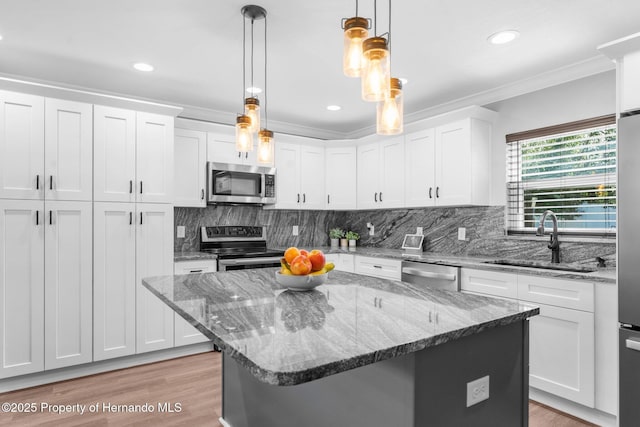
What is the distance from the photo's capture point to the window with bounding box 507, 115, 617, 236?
3.02 m

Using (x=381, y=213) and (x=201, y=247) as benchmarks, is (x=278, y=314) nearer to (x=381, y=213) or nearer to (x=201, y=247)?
(x=201, y=247)

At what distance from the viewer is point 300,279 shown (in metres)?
1.78

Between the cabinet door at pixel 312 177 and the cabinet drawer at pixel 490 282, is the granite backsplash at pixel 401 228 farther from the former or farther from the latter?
the cabinet drawer at pixel 490 282

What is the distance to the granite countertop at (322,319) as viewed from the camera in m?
0.94

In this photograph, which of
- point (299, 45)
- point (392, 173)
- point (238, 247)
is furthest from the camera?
point (238, 247)

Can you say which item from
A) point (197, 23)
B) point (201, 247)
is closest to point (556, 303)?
point (197, 23)

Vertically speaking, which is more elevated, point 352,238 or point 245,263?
point 352,238

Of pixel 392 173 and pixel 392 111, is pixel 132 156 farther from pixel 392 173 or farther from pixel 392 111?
pixel 392 111

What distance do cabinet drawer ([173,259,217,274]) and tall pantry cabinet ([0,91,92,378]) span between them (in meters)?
0.71

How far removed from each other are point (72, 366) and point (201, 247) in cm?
157

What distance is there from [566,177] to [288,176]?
2765 millimetres

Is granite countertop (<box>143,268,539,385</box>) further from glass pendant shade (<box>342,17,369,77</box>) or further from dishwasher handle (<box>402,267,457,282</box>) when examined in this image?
dishwasher handle (<box>402,267,457,282</box>)

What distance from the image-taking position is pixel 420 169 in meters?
4.05

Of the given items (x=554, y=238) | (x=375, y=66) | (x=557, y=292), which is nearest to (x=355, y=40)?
(x=375, y=66)
